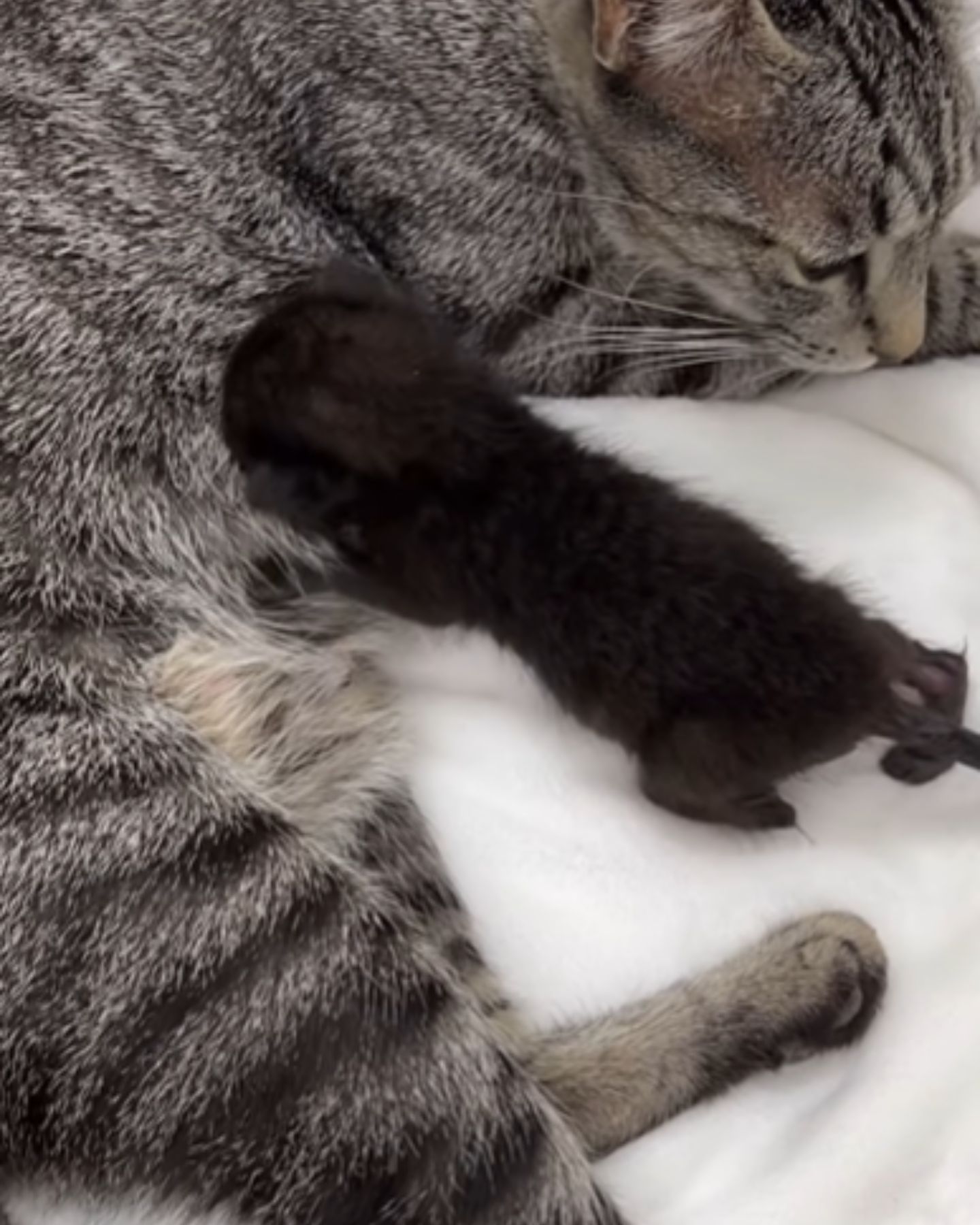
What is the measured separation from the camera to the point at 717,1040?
1566 mm

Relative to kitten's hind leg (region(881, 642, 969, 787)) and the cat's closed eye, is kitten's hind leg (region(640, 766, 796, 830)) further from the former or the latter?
the cat's closed eye

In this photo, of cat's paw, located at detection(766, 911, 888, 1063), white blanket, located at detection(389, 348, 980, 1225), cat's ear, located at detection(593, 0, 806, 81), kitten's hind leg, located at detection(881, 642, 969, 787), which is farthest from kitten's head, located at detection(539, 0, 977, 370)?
cat's paw, located at detection(766, 911, 888, 1063)

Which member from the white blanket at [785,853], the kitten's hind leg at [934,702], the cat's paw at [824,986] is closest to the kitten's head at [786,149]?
the white blanket at [785,853]

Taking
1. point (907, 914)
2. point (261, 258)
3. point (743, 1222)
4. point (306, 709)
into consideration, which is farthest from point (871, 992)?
point (261, 258)

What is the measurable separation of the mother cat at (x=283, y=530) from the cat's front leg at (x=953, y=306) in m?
0.16

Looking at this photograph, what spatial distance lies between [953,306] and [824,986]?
2.24 feet

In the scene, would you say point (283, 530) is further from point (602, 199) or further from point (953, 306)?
point (953, 306)

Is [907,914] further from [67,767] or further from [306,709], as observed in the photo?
[67,767]

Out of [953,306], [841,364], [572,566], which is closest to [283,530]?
[572,566]

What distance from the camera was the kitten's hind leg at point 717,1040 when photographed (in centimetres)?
156

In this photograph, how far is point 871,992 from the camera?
1.58m

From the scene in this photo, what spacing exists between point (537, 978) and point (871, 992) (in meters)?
0.29

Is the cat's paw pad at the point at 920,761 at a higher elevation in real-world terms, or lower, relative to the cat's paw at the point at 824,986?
higher

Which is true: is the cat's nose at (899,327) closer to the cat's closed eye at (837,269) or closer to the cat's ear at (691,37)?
the cat's closed eye at (837,269)
